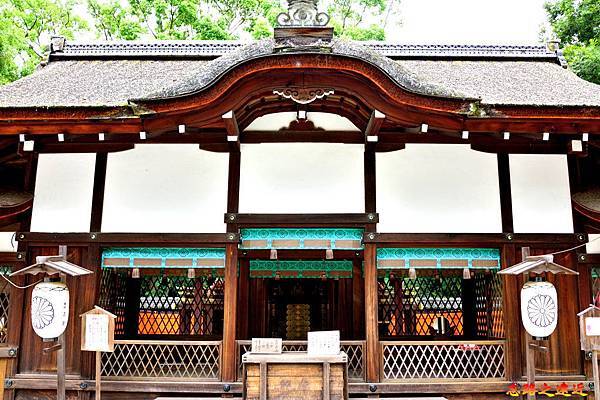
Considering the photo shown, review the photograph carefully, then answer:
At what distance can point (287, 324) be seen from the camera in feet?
40.9

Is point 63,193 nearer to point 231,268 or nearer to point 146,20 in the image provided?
point 231,268

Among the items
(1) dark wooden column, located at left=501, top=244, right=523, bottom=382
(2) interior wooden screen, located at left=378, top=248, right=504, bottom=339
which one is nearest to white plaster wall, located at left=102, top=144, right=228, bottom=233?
(2) interior wooden screen, located at left=378, top=248, right=504, bottom=339

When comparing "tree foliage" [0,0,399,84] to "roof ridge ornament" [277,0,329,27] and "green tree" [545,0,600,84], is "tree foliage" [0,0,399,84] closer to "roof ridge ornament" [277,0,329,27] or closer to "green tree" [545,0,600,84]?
"green tree" [545,0,600,84]

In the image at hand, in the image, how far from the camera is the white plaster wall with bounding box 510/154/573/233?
24.6 feet

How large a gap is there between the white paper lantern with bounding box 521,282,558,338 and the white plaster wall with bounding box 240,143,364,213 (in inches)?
99.1

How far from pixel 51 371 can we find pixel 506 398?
20.6 ft

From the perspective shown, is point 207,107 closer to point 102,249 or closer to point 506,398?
point 102,249

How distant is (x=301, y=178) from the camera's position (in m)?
7.62

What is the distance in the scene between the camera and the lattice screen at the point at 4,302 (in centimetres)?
762

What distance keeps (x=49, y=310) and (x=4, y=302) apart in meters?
2.47

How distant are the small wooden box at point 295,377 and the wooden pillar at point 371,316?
901 millimetres

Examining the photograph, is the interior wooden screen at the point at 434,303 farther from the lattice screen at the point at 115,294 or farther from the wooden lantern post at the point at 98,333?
the wooden lantern post at the point at 98,333

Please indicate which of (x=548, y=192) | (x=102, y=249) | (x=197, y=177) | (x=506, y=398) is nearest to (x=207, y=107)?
(x=197, y=177)

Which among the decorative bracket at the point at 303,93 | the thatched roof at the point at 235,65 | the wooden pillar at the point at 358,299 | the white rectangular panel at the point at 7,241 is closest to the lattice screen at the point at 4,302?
the white rectangular panel at the point at 7,241
